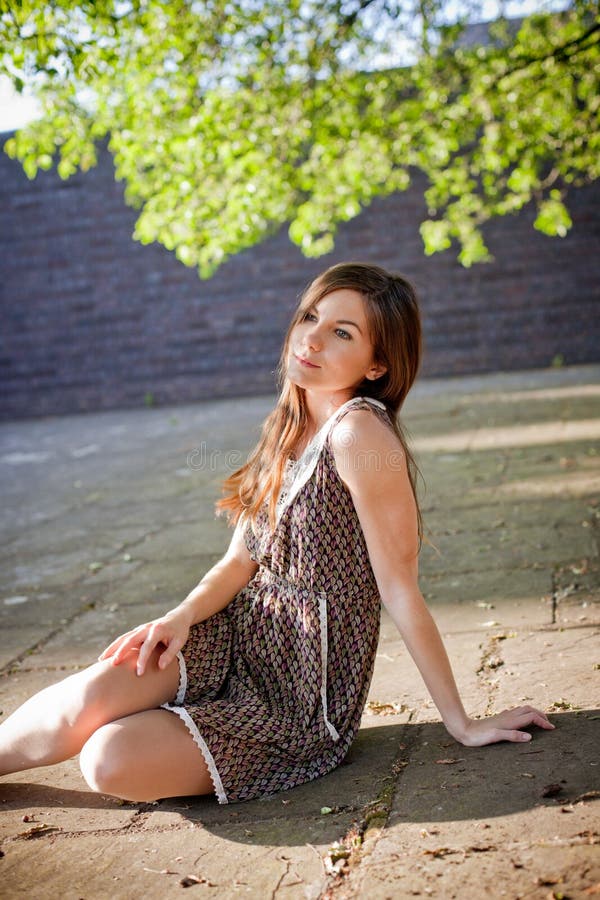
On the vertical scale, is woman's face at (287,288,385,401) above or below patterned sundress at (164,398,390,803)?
above

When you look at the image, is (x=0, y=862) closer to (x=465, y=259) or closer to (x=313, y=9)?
(x=313, y=9)

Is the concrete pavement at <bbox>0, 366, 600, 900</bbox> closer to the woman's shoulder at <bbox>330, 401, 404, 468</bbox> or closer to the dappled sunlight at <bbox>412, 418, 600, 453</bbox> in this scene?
the dappled sunlight at <bbox>412, 418, 600, 453</bbox>

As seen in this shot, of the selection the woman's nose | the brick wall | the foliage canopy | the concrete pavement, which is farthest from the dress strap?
the brick wall

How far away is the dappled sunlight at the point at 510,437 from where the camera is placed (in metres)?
5.04

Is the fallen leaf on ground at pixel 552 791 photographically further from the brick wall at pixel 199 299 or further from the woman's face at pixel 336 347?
the brick wall at pixel 199 299

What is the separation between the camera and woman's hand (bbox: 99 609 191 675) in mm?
1655

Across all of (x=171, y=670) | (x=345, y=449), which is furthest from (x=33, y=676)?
(x=345, y=449)

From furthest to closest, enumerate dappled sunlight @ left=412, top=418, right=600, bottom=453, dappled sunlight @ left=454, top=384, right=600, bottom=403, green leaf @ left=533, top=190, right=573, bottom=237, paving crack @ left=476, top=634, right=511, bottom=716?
dappled sunlight @ left=454, top=384, right=600, bottom=403 → green leaf @ left=533, top=190, right=573, bottom=237 → dappled sunlight @ left=412, top=418, right=600, bottom=453 → paving crack @ left=476, top=634, right=511, bottom=716

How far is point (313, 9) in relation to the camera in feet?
14.6

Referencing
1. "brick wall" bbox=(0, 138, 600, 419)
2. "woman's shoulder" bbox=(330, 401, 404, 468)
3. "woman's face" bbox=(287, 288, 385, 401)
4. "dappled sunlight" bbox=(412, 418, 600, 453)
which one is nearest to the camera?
"woman's shoulder" bbox=(330, 401, 404, 468)

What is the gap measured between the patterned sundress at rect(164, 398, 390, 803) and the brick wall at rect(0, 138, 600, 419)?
7.12 meters

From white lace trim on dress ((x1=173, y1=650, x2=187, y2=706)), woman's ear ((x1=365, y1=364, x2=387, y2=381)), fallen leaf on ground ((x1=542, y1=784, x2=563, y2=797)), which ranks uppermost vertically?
woman's ear ((x1=365, y1=364, x2=387, y2=381))

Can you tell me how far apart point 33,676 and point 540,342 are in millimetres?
7024

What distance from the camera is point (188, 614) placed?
68.5 inches
